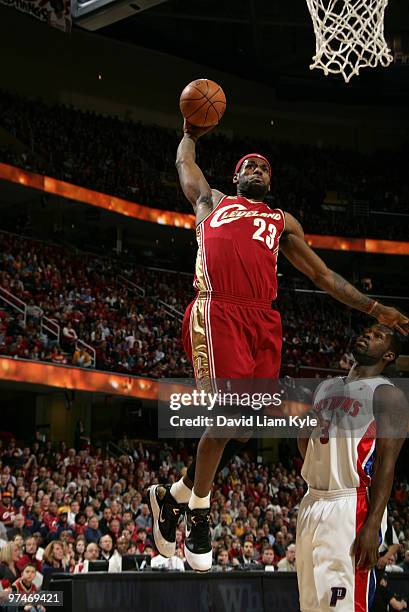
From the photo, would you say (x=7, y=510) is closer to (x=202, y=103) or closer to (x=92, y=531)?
(x=92, y=531)

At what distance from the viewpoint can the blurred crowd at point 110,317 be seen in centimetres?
1948

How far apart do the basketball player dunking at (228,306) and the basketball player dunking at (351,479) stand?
37cm

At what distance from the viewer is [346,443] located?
509cm

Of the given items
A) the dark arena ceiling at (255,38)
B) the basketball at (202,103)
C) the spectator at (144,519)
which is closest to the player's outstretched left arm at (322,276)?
the basketball at (202,103)

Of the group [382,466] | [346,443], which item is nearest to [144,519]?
[346,443]

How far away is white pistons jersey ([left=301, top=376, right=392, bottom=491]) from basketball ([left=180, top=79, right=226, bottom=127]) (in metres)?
1.70

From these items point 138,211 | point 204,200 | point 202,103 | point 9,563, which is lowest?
point 9,563

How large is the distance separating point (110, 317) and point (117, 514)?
9403 millimetres

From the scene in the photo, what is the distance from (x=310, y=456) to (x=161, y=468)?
13045 millimetres

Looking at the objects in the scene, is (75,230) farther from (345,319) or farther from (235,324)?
(235,324)

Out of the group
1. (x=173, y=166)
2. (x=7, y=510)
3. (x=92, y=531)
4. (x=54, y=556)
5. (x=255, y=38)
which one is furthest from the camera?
(x=173, y=166)

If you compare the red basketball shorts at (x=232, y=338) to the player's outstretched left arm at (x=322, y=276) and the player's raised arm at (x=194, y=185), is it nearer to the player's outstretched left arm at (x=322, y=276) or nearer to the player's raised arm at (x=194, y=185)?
the player's outstretched left arm at (x=322, y=276)

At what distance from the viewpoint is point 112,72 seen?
101 ft

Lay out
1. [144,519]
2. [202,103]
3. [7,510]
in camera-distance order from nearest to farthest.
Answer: [202,103]
[7,510]
[144,519]
